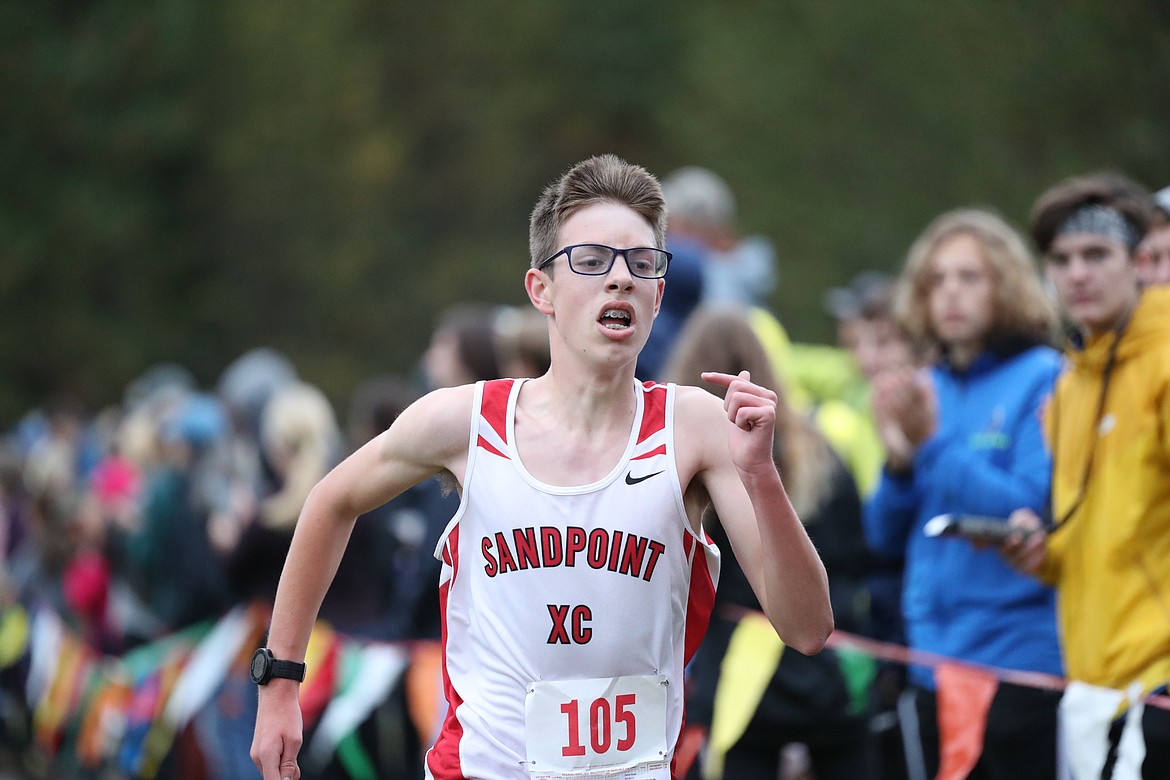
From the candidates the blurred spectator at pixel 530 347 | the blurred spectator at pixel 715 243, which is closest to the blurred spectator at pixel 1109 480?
the blurred spectator at pixel 715 243

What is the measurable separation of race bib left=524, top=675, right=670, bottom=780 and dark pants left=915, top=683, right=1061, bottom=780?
72.7 inches

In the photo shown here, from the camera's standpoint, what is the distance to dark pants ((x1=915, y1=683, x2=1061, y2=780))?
17.0ft

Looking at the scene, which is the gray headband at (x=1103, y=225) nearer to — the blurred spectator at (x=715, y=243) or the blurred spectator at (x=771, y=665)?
the blurred spectator at (x=771, y=665)

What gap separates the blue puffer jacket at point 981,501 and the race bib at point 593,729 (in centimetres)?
201

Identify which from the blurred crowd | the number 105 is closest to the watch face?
the blurred crowd

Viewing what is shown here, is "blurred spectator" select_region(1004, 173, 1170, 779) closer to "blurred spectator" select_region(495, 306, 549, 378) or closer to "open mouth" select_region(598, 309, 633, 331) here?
"open mouth" select_region(598, 309, 633, 331)

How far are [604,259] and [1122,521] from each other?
1.91 m

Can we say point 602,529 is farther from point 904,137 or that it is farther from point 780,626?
point 904,137

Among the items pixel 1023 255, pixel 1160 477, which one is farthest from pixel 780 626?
pixel 1023 255

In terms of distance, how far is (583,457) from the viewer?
12.8ft

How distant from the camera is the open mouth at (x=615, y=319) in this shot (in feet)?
12.6

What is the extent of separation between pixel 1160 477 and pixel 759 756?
197cm

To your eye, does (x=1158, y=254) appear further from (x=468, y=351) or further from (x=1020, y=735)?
(x=468, y=351)

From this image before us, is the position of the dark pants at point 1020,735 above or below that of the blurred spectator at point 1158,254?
below
